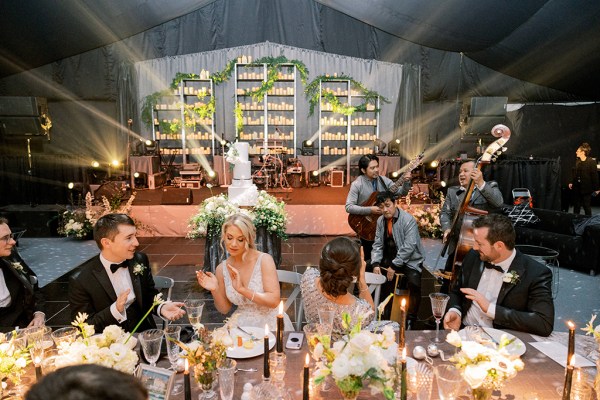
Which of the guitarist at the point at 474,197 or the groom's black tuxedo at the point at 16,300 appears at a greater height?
the guitarist at the point at 474,197

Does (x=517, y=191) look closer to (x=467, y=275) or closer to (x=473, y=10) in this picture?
(x=473, y=10)

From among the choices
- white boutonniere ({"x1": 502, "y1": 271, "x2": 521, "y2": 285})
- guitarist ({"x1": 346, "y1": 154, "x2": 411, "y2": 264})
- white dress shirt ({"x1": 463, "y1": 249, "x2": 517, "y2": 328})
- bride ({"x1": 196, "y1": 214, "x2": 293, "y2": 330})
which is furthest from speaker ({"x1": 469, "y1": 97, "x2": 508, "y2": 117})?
bride ({"x1": 196, "y1": 214, "x2": 293, "y2": 330})

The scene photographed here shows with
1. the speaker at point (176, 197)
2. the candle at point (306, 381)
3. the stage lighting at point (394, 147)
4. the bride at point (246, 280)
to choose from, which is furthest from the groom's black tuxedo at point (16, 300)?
the stage lighting at point (394, 147)

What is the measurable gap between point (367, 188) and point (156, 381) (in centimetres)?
383

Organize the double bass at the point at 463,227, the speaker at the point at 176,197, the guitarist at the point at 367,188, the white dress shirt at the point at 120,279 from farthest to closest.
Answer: the speaker at the point at 176,197, the guitarist at the point at 367,188, the double bass at the point at 463,227, the white dress shirt at the point at 120,279

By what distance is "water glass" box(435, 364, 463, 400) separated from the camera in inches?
61.4

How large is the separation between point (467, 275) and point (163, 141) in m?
11.0

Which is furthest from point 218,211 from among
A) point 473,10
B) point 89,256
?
point 473,10

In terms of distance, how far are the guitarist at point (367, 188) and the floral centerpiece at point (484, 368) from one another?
3353 mm

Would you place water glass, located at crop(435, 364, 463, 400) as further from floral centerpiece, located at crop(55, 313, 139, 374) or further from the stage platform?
the stage platform

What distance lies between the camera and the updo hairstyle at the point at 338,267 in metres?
2.50

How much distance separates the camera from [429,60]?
12969mm

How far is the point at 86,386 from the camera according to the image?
2.63ft

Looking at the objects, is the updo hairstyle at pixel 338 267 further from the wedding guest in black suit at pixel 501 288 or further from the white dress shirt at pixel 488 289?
the white dress shirt at pixel 488 289
